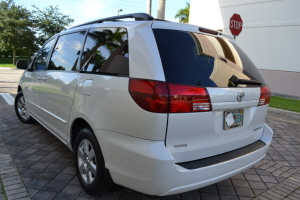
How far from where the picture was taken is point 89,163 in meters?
2.66

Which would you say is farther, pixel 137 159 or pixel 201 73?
pixel 201 73

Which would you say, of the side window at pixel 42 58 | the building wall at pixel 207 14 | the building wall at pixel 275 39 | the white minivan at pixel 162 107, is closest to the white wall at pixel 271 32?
the building wall at pixel 275 39

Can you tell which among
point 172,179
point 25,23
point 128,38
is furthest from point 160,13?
point 25,23

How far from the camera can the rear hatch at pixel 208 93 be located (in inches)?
81.3

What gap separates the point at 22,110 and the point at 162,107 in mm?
4212

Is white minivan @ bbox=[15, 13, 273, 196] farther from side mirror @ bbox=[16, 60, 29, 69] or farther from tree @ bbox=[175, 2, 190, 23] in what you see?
tree @ bbox=[175, 2, 190, 23]

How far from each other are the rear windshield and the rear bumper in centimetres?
57

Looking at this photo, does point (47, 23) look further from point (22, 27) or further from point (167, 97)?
point (167, 97)

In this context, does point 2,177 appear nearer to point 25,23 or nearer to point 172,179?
point 172,179

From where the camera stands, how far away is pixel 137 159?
2061mm

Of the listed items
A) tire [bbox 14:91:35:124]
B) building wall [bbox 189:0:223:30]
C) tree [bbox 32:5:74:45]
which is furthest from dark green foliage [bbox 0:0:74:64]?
tire [bbox 14:91:35:124]

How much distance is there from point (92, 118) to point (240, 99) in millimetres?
1361

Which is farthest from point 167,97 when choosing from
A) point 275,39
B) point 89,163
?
point 275,39

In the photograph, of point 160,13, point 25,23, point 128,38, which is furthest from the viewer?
point 25,23
